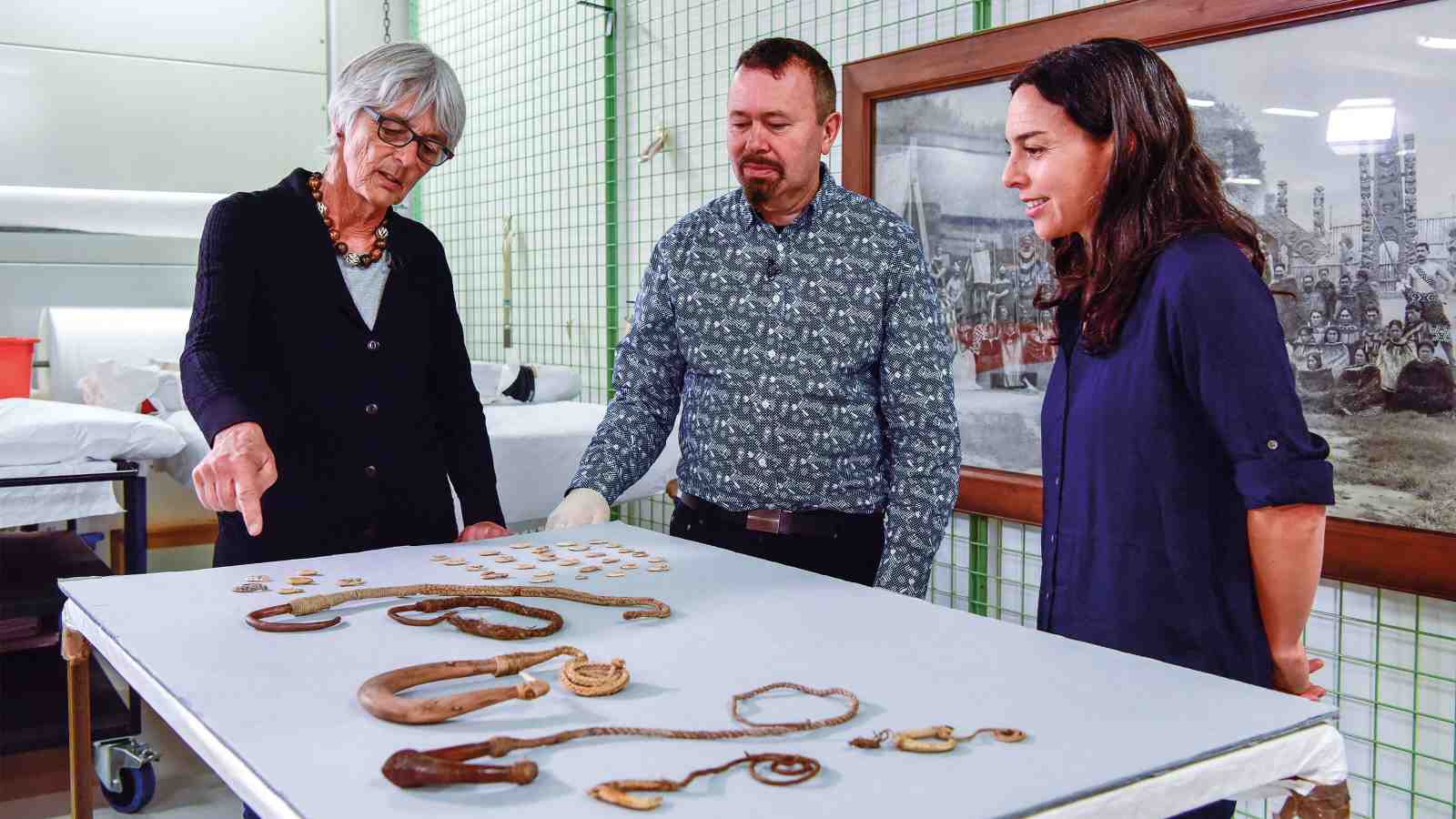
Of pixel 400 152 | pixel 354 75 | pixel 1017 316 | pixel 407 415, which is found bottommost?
pixel 407 415

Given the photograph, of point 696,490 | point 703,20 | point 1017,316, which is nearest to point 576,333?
point 703,20

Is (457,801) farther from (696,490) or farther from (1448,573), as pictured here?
(1448,573)

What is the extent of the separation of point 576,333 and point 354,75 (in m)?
2.18

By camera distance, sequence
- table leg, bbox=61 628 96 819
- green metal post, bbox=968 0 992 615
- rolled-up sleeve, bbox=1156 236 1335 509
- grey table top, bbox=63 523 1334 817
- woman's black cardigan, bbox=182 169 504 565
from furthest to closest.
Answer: green metal post, bbox=968 0 992 615 → woman's black cardigan, bbox=182 169 504 565 → table leg, bbox=61 628 96 819 → rolled-up sleeve, bbox=1156 236 1335 509 → grey table top, bbox=63 523 1334 817

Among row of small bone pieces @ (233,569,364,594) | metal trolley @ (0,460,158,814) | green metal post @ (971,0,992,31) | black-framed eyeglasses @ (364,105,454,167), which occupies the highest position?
green metal post @ (971,0,992,31)

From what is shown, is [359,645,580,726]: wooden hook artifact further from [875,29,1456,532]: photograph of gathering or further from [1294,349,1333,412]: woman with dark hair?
[1294,349,1333,412]: woman with dark hair

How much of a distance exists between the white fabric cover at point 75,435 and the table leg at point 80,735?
→ 3.41 feet

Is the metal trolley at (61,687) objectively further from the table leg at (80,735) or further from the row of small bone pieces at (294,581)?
the row of small bone pieces at (294,581)

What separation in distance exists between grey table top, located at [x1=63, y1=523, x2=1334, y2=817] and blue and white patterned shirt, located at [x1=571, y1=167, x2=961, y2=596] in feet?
1.21

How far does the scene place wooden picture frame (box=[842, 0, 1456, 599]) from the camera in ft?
6.09

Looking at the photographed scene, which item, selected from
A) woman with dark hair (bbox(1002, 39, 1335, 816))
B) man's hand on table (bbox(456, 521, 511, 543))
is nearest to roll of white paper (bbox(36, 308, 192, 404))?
man's hand on table (bbox(456, 521, 511, 543))

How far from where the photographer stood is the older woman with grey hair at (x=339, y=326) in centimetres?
161

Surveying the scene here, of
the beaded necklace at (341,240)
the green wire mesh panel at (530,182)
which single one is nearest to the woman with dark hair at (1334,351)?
the beaded necklace at (341,240)

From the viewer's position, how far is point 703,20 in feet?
10.8
